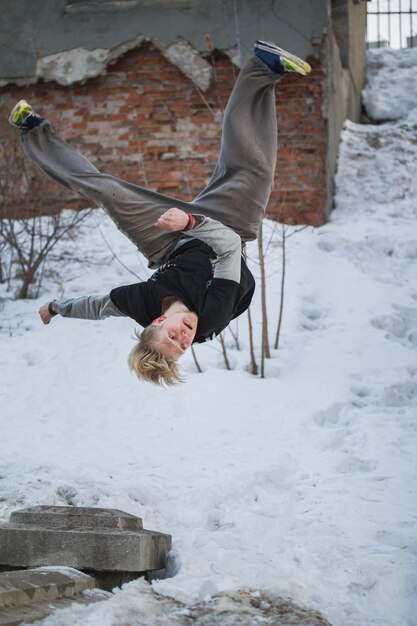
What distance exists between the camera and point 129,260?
9953 mm

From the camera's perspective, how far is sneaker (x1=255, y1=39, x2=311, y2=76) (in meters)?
5.16

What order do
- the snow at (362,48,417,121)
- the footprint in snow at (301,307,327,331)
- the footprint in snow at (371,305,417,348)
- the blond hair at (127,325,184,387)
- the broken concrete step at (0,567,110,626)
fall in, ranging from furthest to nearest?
the snow at (362,48,417,121)
the footprint in snow at (301,307,327,331)
the footprint in snow at (371,305,417,348)
the blond hair at (127,325,184,387)
the broken concrete step at (0,567,110,626)

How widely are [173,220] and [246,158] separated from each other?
32.0 inches

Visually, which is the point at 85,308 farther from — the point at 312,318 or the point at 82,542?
the point at 312,318

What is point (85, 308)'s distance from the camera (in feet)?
16.9

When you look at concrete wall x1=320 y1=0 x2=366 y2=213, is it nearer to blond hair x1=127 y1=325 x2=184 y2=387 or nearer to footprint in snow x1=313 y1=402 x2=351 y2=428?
footprint in snow x1=313 y1=402 x2=351 y2=428

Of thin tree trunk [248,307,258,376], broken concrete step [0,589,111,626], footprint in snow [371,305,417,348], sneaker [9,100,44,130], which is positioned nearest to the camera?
broken concrete step [0,589,111,626]

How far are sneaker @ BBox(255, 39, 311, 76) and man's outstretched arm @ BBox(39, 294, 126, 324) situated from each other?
154cm

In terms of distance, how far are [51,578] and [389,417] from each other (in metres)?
3.55

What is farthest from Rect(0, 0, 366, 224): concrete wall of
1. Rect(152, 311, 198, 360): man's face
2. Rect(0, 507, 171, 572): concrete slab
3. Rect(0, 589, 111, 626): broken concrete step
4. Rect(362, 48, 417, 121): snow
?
Rect(0, 589, 111, 626): broken concrete step

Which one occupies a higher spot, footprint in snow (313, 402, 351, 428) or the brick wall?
the brick wall

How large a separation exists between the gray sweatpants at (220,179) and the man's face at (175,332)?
1.39ft

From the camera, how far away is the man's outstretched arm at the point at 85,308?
506cm

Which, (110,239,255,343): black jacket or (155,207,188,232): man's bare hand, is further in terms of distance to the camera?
(110,239,255,343): black jacket
